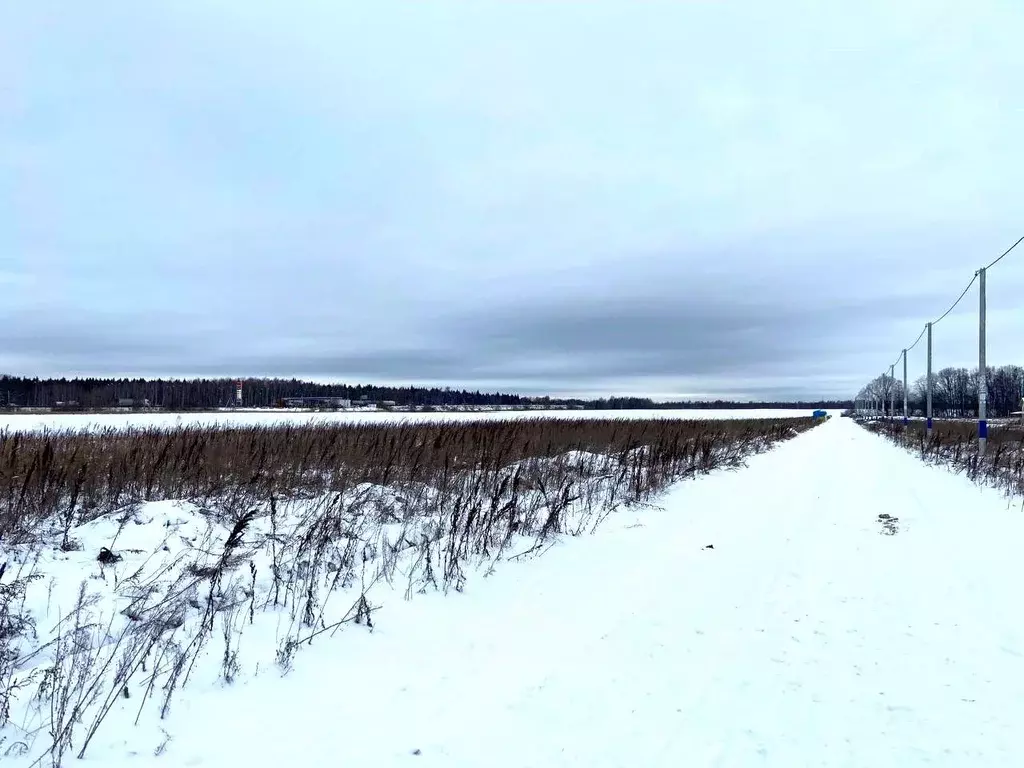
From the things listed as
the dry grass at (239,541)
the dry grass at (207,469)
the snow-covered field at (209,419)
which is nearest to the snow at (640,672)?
the dry grass at (239,541)

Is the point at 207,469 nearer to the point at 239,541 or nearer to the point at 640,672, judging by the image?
the point at 239,541

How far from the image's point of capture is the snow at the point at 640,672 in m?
2.71

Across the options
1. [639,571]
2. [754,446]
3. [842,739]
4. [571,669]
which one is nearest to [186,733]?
[571,669]

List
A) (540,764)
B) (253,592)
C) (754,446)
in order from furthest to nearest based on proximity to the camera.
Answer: (754,446) < (253,592) < (540,764)

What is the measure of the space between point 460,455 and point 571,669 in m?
8.00

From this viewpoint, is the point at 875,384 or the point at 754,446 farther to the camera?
the point at 875,384

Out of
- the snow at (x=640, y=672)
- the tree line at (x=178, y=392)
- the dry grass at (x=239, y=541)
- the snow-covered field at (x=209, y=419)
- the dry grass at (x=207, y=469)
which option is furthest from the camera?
the tree line at (x=178, y=392)

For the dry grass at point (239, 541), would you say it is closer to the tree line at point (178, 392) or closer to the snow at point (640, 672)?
the snow at point (640, 672)

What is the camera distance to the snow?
2707 mm

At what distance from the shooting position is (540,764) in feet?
8.53

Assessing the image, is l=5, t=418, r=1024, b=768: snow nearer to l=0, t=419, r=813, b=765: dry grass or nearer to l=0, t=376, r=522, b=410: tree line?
l=0, t=419, r=813, b=765: dry grass

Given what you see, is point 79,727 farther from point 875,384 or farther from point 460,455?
point 875,384

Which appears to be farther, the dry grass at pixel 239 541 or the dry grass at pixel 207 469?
the dry grass at pixel 207 469

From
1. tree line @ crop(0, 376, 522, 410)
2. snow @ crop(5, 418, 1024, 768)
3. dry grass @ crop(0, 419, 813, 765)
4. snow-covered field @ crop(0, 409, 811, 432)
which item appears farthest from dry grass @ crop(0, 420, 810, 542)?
tree line @ crop(0, 376, 522, 410)
